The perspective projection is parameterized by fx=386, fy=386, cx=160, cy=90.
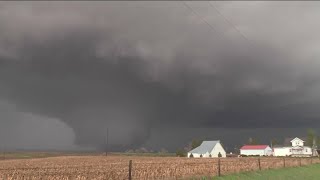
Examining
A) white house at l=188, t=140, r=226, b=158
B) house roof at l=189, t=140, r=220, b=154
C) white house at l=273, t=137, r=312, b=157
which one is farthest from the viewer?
white house at l=273, t=137, r=312, b=157

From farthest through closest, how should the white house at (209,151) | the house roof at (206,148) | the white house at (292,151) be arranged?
the white house at (292,151)
the house roof at (206,148)
the white house at (209,151)

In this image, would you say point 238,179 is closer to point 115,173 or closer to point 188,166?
point 188,166

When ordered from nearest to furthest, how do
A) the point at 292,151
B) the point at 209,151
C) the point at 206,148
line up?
the point at 209,151
the point at 206,148
the point at 292,151

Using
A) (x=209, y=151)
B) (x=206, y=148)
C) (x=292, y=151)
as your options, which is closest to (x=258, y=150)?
(x=292, y=151)

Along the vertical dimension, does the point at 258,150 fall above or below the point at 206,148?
below

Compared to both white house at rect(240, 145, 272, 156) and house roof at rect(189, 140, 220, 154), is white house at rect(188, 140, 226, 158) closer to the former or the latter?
house roof at rect(189, 140, 220, 154)

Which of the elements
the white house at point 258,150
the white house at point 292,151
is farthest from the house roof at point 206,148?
the white house at point 292,151

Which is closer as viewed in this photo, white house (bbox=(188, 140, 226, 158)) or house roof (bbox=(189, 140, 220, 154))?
white house (bbox=(188, 140, 226, 158))

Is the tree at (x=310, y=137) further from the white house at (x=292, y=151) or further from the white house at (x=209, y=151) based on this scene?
the white house at (x=209, y=151)

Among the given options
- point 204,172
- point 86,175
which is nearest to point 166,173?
point 204,172

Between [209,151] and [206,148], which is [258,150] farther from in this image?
[209,151]

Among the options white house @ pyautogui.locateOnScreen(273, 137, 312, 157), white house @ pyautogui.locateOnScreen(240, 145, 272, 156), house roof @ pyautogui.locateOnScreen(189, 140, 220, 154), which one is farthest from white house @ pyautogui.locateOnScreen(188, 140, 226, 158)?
white house @ pyautogui.locateOnScreen(273, 137, 312, 157)

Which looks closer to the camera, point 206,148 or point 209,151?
point 209,151

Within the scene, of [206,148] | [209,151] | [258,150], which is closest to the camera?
[209,151]
